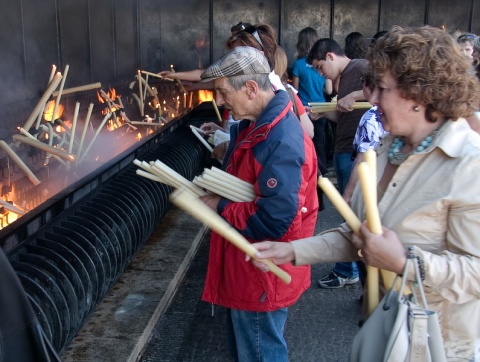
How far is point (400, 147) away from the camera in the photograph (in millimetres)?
2141

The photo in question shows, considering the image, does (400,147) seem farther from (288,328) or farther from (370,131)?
(288,328)

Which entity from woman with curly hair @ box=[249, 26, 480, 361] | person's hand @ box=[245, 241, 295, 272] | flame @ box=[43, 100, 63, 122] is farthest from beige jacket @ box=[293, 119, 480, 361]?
flame @ box=[43, 100, 63, 122]

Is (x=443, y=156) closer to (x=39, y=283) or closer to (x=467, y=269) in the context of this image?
(x=467, y=269)

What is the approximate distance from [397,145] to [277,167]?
663mm

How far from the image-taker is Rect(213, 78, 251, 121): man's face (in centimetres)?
287

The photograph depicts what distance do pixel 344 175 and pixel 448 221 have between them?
3.39 meters

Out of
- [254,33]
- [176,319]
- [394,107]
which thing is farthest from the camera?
[176,319]

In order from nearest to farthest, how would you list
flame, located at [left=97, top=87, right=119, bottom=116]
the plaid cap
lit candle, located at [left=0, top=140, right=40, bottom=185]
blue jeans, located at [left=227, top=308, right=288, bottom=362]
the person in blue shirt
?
1. the plaid cap
2. blue jeans, located at [left=227, top=308, right=288, bottom=362]
3. lit candle, located at [left=0, top=140, right=40, bottom=185]
4. flame, located at [left=97, top=87, right=119, bottom=116]
5. the person in blue shirt

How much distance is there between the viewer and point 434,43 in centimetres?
192

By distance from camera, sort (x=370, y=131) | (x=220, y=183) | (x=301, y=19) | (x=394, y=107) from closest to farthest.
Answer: (x=394, y=107) → (x=220, y=183) → (x=370, y=131) → (x=301, y=19)

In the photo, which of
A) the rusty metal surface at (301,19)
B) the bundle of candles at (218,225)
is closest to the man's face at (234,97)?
the bundle of candles at (218,225)

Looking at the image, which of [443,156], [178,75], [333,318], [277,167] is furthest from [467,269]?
[178,75]

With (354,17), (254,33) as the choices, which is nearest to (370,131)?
(254,33)

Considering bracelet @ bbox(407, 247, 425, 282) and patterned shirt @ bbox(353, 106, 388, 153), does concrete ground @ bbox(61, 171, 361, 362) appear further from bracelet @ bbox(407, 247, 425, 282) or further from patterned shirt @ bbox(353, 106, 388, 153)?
bracelet @ bbox(407, 247, 425, 282)
